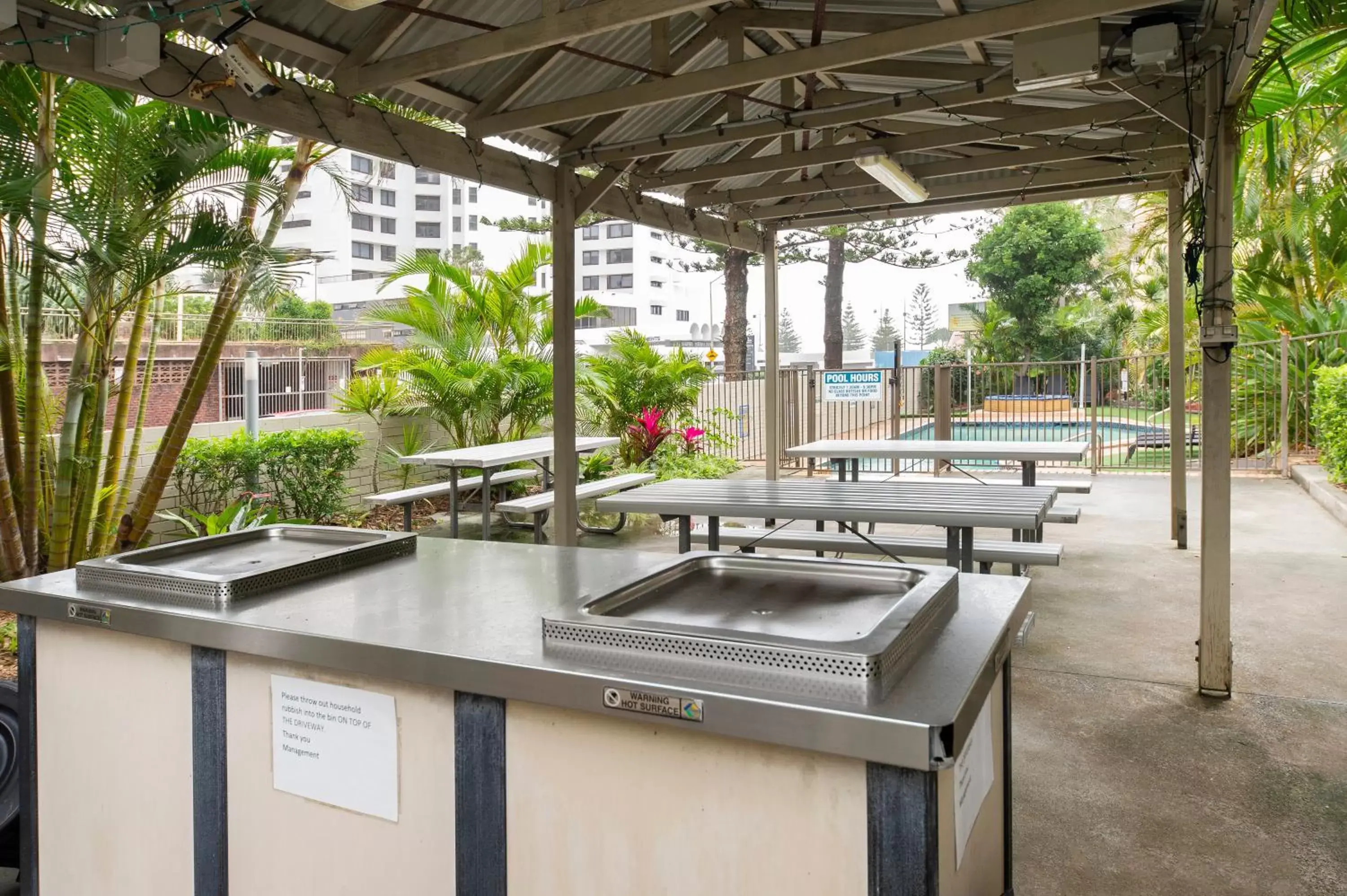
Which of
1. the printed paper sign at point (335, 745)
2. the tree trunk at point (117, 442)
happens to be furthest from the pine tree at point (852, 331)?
the printed paper sign at point (335, 745)

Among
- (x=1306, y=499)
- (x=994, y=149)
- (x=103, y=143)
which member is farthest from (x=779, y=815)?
(x=1306, y=499)

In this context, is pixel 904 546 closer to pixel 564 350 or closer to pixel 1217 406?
pixel 1217 406

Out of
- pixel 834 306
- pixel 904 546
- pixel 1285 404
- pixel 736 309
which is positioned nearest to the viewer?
pixel 904 546

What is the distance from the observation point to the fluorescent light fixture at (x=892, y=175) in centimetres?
531

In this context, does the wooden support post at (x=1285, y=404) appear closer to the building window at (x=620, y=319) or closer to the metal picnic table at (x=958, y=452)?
the metal picnic table at (x=958, y=452)

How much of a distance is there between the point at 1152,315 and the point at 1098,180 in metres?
12.8

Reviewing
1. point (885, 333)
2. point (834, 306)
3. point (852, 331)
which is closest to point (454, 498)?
point (834, 306)

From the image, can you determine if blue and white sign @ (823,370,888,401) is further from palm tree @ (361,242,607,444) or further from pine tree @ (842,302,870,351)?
pine tree @ (842,302,870,351)

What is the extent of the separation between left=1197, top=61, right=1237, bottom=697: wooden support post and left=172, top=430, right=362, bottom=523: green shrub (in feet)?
19.0

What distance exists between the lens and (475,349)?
9133 millimetres

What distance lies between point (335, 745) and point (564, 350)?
3.91 metres

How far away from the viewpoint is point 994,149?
22.0 feet

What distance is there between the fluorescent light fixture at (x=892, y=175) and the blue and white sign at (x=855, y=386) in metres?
4.74

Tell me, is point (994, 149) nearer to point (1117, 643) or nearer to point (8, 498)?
point (1117, 643)
